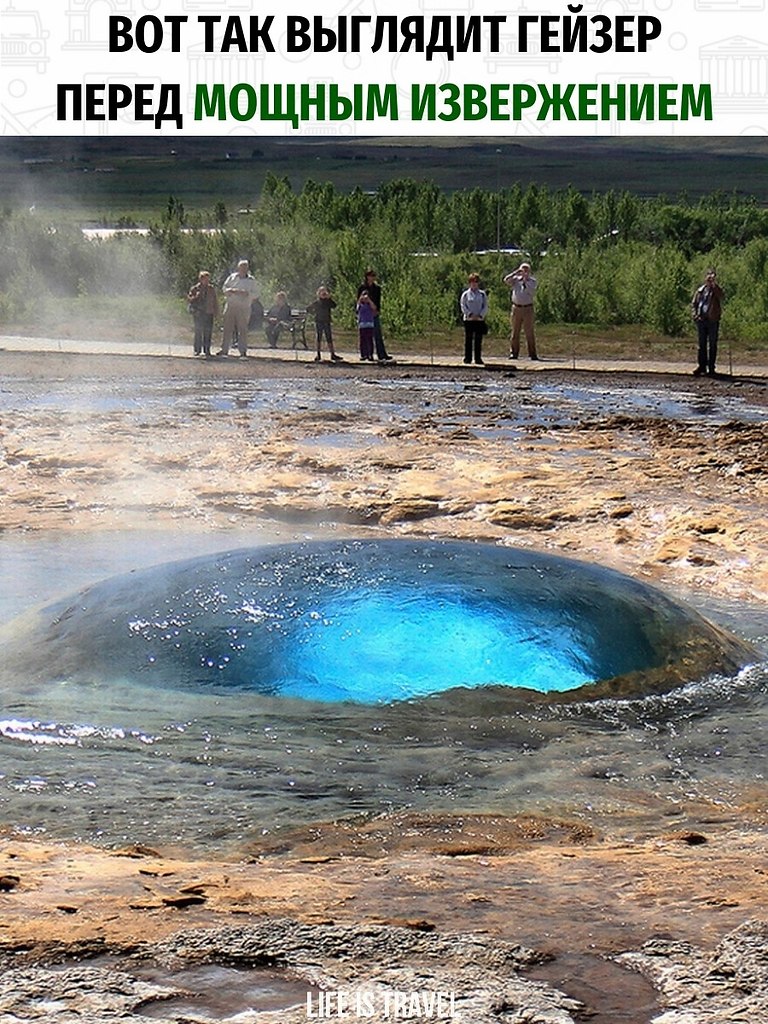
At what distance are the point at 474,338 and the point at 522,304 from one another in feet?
2.18

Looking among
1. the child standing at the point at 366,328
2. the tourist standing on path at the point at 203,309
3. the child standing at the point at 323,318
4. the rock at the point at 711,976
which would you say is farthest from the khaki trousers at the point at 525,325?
the rock at the point at 711,976

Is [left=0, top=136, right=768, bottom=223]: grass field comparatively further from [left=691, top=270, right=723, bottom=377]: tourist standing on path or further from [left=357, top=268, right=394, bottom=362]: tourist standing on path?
[left=691, top=270, right=723, bottom=377]: tourist standing on path

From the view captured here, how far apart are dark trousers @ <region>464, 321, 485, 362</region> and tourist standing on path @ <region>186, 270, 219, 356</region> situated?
115 inches

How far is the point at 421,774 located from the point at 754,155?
332 feet

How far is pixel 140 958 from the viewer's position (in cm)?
340

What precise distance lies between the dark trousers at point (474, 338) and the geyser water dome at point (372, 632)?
12.7 m

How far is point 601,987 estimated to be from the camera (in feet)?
10.8

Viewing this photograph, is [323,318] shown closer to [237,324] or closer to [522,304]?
[237,324]

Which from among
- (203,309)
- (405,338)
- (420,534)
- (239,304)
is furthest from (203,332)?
(420,534)

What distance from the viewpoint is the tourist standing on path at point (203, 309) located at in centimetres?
1916

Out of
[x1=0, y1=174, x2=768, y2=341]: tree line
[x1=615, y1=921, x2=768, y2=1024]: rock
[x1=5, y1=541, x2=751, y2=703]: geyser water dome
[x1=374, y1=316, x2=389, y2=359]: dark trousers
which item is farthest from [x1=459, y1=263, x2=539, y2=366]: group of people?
[x1=615, y1=921, x2=768, y2=1024]: rock

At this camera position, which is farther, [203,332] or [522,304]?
[203,332]

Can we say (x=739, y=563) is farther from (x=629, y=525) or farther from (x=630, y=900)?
(x=630, y=900)

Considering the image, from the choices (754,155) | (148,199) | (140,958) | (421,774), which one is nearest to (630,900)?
(140,958)
